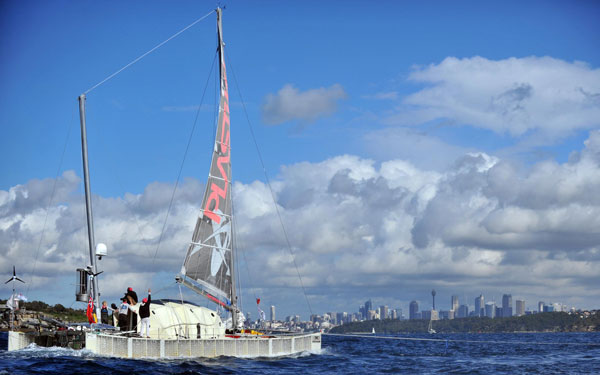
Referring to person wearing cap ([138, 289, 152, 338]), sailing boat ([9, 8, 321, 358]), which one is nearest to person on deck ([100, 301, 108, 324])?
sailing boat ([9, 8, 321, 358])

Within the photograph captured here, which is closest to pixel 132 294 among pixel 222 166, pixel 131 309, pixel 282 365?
pixel 131 309

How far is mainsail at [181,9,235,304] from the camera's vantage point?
48125 millimetres

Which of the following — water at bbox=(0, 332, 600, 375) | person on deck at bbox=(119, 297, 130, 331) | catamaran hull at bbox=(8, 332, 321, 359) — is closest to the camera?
water at bbox=(0, 332, 600, 375)

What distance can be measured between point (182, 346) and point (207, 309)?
607cm

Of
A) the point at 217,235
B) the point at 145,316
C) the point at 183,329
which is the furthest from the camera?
the point at 217,235

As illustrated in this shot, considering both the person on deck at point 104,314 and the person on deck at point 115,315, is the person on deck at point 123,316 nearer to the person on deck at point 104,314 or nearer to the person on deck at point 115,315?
the person on deck at point 115,315

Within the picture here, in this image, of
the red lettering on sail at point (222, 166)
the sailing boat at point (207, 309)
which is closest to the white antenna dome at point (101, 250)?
the sailing boat at point (207, 309)

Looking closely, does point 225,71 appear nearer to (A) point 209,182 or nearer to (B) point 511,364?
(A) point 209,182

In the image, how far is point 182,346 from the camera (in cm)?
4069

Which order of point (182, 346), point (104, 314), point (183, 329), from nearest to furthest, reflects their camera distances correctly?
point (182, 346)
point (183, 329)
point (104, 314)

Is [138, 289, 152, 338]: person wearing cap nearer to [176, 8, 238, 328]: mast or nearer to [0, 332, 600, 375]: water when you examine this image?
[0, 332, 600, 375]: water

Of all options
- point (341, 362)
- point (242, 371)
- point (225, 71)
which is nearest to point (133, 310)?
point (242, 371)

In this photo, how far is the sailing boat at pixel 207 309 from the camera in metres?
39.4

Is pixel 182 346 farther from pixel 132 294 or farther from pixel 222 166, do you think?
pixel 222 166
